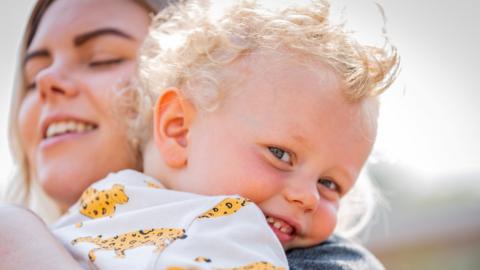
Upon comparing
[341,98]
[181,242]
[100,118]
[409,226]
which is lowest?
[409,226]

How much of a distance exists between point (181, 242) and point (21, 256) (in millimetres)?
403

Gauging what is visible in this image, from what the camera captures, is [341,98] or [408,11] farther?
[408,11]

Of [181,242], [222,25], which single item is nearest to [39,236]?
[181,242]

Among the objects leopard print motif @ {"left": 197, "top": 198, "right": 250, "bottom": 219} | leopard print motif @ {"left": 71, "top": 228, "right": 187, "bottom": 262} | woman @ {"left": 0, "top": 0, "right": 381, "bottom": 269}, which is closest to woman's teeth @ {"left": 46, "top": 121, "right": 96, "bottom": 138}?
woman @ {"left": 0, "top": 0, "right": 381, "bottom": 269}

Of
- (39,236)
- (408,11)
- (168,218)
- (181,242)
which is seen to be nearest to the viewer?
(181,242)

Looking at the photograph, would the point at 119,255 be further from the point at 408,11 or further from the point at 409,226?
the point at 409,226

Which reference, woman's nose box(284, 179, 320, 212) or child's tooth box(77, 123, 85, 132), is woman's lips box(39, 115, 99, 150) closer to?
child's tooth box(77, 123, 85, 132)

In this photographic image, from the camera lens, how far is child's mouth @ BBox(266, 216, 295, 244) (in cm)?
153

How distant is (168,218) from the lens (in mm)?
1306

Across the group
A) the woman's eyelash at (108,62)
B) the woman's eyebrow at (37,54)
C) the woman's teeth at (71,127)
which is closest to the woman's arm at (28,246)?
the woman's teeth at (71,127)

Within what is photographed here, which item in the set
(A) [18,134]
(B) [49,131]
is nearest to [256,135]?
(B) [49,131]

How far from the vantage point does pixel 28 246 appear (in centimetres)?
137

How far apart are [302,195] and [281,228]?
0.12m

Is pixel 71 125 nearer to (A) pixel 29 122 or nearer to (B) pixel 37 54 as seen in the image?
(A) pixel 29 122
